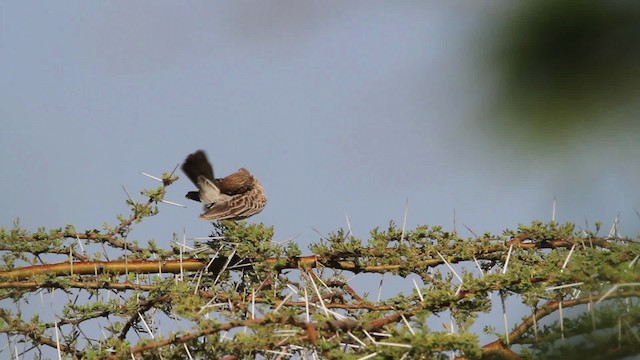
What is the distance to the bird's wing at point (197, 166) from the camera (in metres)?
6.89

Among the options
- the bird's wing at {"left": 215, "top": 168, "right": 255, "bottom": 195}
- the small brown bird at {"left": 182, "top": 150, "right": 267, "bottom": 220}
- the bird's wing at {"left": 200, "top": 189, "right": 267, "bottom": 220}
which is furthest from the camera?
the bird's wing at {"left": 215, "top": 168, "right": 255, "bottom": 195}

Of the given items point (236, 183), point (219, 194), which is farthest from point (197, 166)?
point (236, 183)

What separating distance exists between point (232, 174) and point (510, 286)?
181 inches

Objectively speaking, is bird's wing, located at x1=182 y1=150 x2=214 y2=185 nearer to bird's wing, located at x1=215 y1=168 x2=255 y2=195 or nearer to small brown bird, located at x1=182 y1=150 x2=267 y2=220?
small brown bird, located at x1=182 y1=150 x2=267 y2=220

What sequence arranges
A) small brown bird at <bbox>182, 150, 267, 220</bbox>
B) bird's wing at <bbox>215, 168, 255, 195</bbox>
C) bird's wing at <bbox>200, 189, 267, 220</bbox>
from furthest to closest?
bird's wing at <bbox>215, 168, 255, 195</bbox> → small brown bird at <bbox>182, 150, 267, 220</bbox> → bird's wing at <bbox>200, 189, 267, 220</bbox>

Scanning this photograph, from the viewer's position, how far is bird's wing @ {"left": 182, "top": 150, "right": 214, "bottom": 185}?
689 centimetres

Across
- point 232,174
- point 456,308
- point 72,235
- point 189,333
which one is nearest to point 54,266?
point 72,235

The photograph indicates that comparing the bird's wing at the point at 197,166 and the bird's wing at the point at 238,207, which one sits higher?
the bird's wing at the point at 197,166

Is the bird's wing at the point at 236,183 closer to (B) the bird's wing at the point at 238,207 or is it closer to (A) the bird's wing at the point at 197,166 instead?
(B) the bird's wing at the point at 238,207

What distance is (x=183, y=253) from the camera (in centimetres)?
490

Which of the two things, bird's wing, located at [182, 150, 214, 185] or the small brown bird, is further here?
bird's wing, located at [182, 150, 214, 185]

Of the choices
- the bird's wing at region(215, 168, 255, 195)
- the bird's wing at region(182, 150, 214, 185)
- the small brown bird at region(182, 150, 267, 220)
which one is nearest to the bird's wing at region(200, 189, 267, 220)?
the small brown bird at region(182, 150, 267, 220)

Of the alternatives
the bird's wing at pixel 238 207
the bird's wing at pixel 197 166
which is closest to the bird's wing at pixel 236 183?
the bird's wing at pixel 238 207

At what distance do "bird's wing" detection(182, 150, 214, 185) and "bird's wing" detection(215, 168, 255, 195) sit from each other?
1.16 feet
